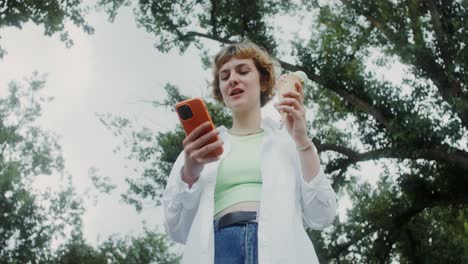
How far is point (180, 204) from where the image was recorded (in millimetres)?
2238

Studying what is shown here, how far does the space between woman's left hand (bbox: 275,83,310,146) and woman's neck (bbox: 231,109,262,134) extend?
0.32 metres

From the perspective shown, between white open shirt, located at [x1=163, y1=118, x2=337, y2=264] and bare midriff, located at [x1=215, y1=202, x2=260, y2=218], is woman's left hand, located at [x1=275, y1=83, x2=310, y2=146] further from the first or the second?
bare midriff, located at [x1=215, y1=202, x2=260, y2=218]

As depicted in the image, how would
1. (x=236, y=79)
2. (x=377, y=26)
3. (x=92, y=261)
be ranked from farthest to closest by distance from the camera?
(x=92, y=261) < (x=377, y=26) < (x=236, y=79)

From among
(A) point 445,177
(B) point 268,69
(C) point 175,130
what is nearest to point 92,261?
(C) point 175,130

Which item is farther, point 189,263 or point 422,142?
point 422,142

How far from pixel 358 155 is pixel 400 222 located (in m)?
Result: 2.08

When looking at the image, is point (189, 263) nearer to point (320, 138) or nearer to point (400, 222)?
point (320, 138)

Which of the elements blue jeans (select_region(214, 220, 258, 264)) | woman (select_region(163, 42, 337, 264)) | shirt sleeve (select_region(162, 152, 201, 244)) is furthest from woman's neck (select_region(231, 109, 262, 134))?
blue jeans (select_region(214, 220, 258, 264))

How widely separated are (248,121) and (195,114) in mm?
459

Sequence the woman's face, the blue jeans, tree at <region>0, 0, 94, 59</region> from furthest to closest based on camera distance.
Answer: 1. tree at <region>0, 0, 94, 59</region>
2. the woman's face
3. the blue jeans

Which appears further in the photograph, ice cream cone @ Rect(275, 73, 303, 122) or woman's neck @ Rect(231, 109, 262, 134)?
woman's neck @ Rect(231, 109, 262, 134)

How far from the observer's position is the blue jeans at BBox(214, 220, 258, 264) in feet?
6.57

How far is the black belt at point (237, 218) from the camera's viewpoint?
2.06 meters

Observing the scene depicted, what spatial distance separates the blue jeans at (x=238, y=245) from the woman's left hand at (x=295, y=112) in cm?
36
